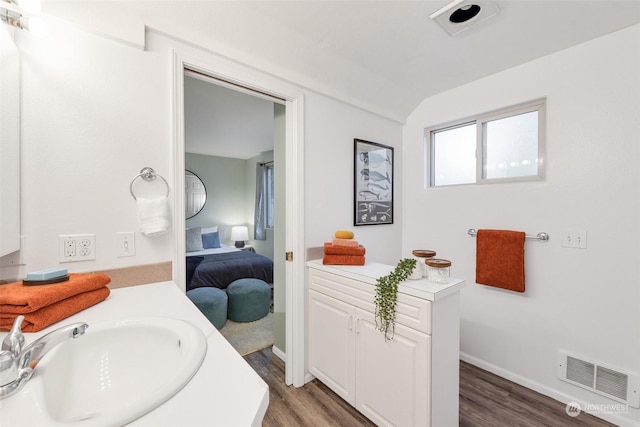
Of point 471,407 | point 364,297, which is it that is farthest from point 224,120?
point 471,407

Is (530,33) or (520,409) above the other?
(530,33)

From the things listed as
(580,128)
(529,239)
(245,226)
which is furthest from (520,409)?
(245,226)

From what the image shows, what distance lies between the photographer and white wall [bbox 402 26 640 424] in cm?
163

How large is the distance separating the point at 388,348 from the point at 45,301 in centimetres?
147

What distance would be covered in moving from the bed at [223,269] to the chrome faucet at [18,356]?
9.69 ft

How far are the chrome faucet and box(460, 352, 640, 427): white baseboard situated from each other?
2708 millimetres

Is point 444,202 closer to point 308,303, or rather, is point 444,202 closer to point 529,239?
point 529,239

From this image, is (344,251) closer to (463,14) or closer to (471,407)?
(471,407)

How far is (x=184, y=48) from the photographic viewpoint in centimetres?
149

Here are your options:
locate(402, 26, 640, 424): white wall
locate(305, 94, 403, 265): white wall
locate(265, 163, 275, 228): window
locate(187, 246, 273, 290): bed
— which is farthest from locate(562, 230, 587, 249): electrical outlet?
locate(265, 163, 275, 228): window

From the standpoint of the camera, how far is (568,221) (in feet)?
6.02

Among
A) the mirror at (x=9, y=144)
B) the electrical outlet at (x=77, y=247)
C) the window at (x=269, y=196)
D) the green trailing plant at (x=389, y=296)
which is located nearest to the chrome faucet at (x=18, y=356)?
the mirror at (x=9, y=144)

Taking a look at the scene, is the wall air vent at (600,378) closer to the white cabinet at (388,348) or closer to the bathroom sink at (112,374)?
the white cabinet at (388,348)

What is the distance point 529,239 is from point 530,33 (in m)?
1.41
